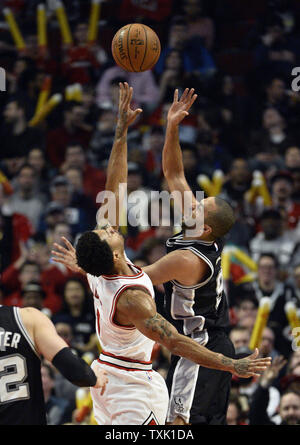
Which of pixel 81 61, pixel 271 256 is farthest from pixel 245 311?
pixel 81 61

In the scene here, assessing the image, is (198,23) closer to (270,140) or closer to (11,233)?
(270,140)

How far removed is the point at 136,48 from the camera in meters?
5.87

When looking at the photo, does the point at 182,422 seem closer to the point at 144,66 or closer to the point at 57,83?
the point at 144,66

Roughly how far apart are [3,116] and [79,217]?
2.50 meters

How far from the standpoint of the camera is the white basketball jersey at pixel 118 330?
4449mm

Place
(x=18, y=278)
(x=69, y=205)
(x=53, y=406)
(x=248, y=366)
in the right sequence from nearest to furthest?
(x=248, y=366) → (x=53, y=406) → (x=18, y=278) → (x=69, y=205)

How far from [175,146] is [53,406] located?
7.67ft

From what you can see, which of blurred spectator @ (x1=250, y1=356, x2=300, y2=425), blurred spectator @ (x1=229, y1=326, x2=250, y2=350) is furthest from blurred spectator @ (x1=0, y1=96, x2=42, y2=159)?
blurred spectator @ (x1=250, y1=356, x2=300, y2=425)

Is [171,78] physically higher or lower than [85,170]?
higher

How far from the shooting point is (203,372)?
4984 millimetres

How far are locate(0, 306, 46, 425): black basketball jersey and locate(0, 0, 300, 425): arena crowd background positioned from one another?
6.51 ft

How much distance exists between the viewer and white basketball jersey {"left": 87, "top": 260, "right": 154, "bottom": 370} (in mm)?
4449

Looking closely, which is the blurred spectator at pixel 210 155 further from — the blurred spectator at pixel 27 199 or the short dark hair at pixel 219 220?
the short dark hair at pixel 219 220

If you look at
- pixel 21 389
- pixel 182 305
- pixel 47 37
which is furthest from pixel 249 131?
pixel 21 389
